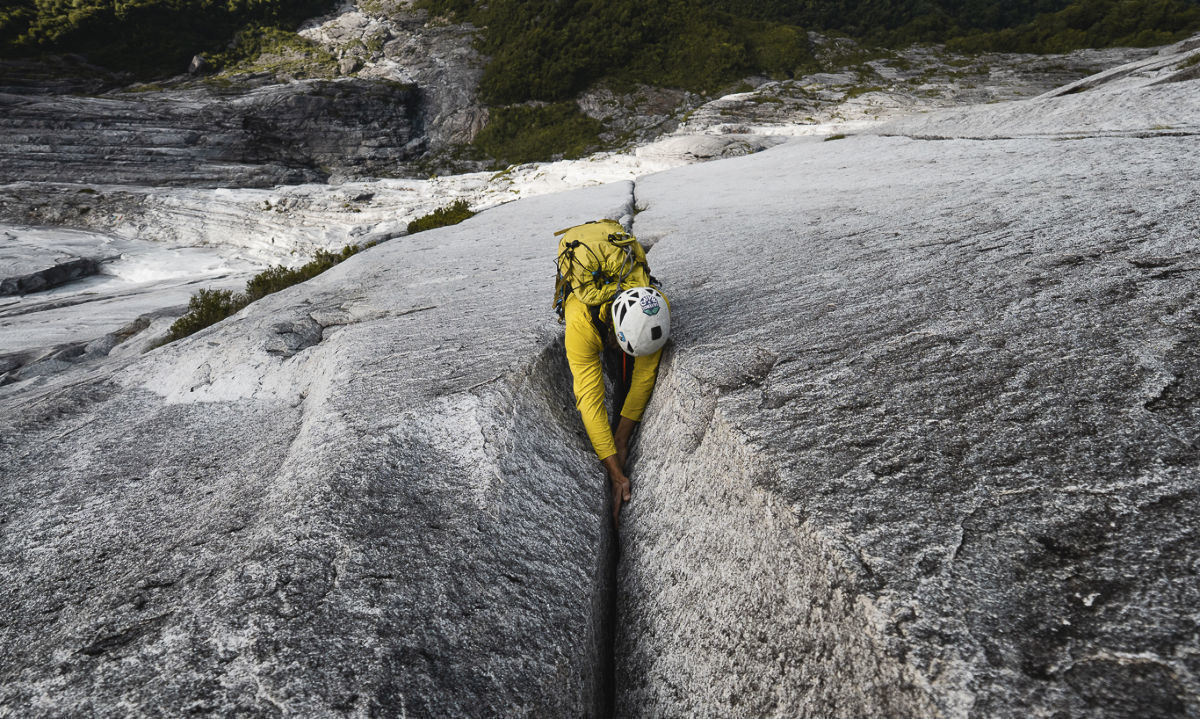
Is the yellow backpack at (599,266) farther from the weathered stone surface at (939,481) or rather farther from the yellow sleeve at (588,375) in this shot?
the weathered stone surface at (939,481)

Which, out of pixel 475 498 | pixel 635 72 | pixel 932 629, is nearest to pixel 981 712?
pixel 932 629

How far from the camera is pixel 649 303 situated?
19.2 feet

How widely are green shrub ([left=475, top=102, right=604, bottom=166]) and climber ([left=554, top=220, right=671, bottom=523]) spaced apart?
202ft

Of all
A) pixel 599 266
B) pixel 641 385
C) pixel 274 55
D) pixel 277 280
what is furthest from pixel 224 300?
pixel 274 55

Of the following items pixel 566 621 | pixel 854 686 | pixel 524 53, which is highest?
pixel 524 53

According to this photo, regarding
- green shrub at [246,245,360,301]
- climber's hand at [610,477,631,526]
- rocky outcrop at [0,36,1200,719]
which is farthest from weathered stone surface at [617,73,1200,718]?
green shrub at [246,245,360,301]

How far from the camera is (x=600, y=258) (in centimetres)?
662

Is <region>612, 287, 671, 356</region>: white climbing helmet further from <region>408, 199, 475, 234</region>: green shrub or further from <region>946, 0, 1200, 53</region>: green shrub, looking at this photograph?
<region>946, 0, 1200, 53</region>: green shrub

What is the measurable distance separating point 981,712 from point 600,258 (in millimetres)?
5373

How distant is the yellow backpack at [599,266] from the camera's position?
6.46 m

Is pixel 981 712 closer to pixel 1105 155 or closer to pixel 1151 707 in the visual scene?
pixel 1151 707

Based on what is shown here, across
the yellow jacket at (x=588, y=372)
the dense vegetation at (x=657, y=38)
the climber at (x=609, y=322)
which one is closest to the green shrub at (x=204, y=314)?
the climber at (x=609, y=322)

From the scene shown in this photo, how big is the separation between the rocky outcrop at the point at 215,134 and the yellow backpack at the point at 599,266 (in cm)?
5377

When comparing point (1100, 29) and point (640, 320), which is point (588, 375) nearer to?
point (640, 320)
